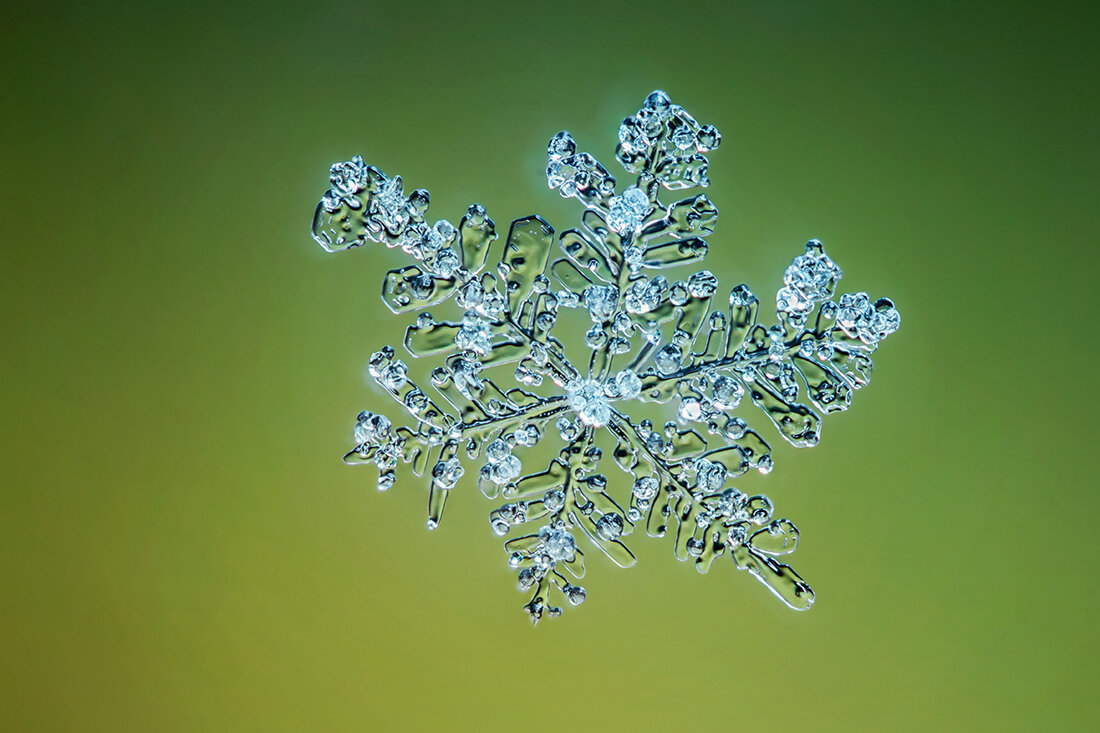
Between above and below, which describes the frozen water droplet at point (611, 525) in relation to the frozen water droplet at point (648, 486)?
below

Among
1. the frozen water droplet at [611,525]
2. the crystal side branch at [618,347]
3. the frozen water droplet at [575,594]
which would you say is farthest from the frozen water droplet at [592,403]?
the frozen water droplet at [575,594]

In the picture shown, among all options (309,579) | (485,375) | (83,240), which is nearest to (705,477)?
(485,375)

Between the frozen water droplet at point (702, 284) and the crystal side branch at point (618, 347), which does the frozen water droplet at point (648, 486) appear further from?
the frozen water droplet at point (702, 284)

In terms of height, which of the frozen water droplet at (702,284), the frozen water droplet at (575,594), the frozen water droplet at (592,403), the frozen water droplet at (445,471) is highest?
the frozen water droplet at (702,284)

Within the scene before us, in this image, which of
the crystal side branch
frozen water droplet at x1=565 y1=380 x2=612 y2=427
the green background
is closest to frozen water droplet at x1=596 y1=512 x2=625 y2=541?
the crystal side branch

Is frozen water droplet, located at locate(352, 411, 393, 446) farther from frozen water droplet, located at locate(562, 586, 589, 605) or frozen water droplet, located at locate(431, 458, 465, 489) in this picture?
frozen water droplet, located at locate(562, 586, 589, 605)
